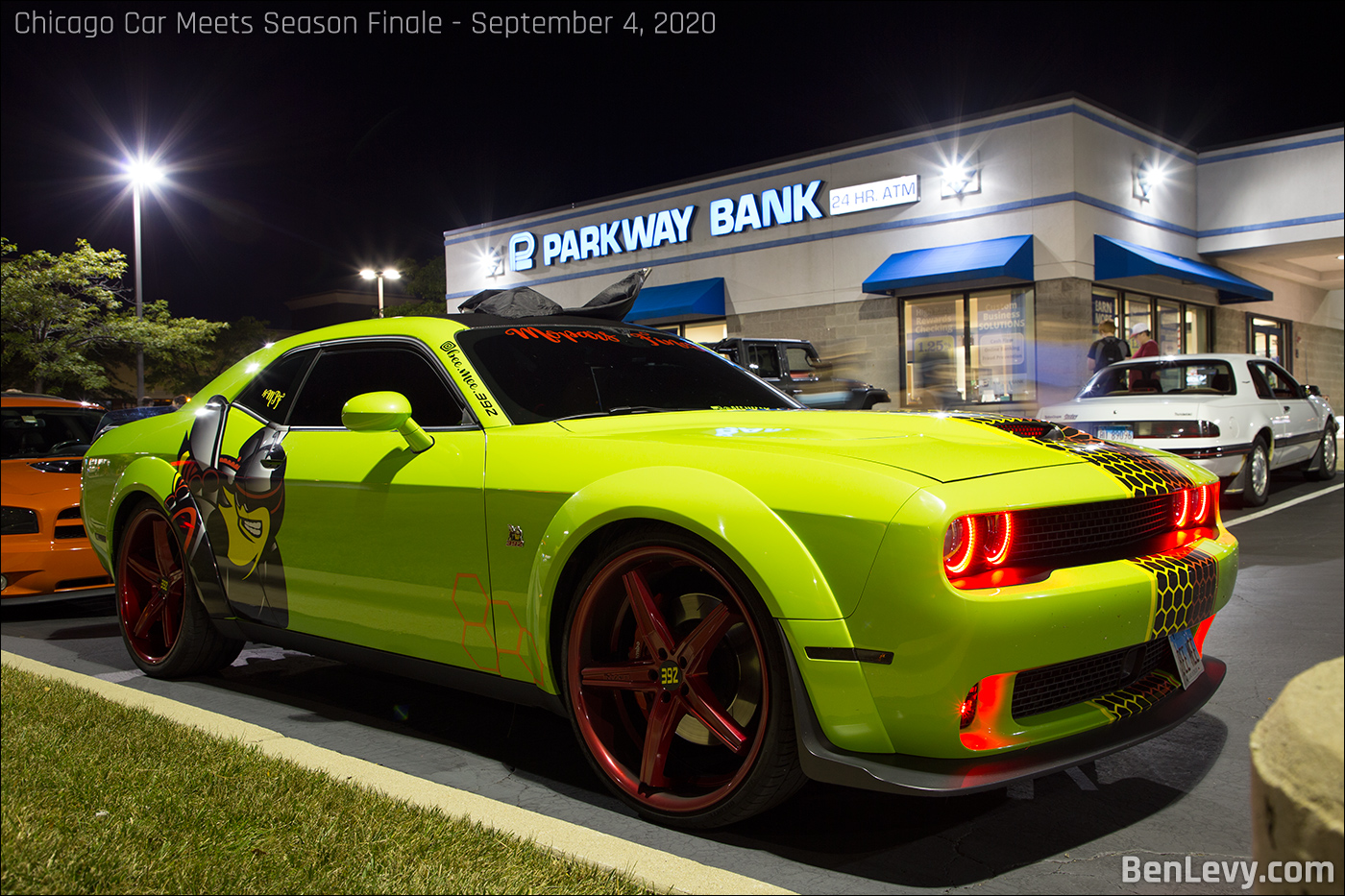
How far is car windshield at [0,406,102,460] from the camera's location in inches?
293

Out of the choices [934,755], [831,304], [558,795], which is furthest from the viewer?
[831,304]

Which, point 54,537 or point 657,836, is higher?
point 54,537

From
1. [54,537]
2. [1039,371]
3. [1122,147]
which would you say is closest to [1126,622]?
[54,537]

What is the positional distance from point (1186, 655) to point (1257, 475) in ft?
27.9

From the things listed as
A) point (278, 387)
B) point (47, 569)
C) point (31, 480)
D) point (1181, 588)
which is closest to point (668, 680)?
point (1181, 588)

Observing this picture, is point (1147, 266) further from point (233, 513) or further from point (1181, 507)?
point (233, 513)

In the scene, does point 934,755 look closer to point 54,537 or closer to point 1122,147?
point 54,537

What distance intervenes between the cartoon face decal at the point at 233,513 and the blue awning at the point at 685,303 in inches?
717

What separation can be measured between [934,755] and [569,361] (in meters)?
2.09

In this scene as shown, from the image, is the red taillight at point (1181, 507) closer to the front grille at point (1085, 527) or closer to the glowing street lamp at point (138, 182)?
A: the front grille at point (1085, 527)

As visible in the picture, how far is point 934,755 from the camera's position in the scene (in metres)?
2.53

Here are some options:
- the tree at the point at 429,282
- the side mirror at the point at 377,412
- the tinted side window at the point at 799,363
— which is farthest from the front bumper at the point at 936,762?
the tree at the point at 429,282

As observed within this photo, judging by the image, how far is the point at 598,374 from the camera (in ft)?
13.2

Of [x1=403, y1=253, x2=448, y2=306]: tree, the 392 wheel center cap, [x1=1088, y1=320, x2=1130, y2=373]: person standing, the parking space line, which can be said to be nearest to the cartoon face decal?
the 392 wheel center cap
